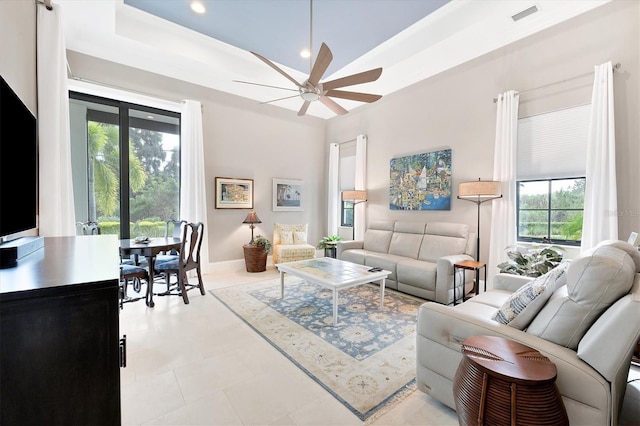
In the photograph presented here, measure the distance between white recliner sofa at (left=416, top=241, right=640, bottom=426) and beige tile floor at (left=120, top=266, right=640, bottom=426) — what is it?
422 millimetres

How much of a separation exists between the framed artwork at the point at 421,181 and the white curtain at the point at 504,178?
75 centimetres

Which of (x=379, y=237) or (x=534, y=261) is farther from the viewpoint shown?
(x=379, y=237)

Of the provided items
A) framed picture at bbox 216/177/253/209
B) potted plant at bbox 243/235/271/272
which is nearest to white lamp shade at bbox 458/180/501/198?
potted plant at bbox 243/235/271/272

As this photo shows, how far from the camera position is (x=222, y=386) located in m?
1.95

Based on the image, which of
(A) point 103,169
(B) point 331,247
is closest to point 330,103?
(B) point 331,247

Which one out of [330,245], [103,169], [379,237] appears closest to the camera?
[103,169]

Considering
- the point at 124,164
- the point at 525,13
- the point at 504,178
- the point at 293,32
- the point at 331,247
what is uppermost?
the point at 293,32

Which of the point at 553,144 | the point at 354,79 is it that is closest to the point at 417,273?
the point at 553,144

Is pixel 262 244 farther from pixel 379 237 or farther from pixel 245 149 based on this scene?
pixel 379 237

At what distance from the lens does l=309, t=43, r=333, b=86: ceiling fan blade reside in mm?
2543

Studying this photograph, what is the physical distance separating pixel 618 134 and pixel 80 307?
4.53m

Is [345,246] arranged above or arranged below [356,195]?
below

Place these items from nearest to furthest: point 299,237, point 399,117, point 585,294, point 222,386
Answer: point 585,294, point 222,386, point 399,117, point 299,237

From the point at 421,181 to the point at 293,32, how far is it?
301cm
